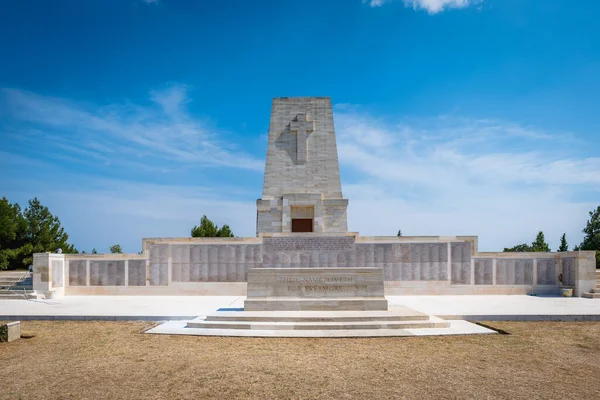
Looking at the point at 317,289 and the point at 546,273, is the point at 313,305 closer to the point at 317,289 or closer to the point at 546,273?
the point at 317,289

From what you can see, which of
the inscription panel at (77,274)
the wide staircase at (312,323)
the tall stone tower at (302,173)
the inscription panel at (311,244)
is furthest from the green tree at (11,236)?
the wide staircase at (312,323)

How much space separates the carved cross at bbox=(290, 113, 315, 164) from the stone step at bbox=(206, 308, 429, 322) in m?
Result: 14.7

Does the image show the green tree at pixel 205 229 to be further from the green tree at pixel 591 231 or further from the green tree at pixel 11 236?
the green tree at pixel 591 231

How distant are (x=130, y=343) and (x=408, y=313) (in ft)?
24.1

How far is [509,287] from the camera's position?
63.8 ft

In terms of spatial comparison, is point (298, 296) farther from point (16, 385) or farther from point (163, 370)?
point (16, 385)

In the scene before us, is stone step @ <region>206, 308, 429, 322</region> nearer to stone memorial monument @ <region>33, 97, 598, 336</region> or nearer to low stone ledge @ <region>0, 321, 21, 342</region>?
low stone ledge @ <region>0, 321, 21, 342</region>

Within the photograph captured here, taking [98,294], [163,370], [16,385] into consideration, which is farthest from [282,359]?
[98,294]

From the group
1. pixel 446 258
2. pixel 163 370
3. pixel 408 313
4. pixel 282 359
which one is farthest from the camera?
pixel 446 258

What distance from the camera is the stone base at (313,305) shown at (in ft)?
38.9

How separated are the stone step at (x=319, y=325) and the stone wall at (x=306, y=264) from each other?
8.76 m

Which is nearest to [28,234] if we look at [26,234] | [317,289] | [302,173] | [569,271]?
[26,234]

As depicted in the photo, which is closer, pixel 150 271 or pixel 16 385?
pixel 16 385

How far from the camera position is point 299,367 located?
734 centimetres
